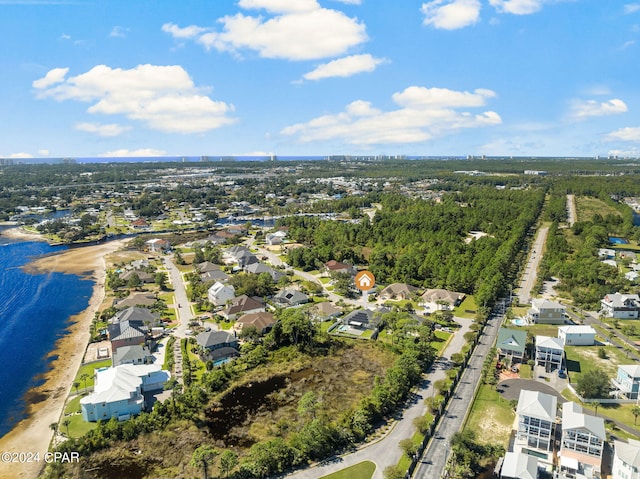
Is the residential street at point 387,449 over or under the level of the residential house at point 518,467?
under

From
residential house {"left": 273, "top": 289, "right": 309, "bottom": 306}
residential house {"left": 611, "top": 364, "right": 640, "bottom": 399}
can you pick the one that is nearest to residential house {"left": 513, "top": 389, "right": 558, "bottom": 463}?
residential house {"left": 611, "top": 364, "right": 640, "bottom": 399}

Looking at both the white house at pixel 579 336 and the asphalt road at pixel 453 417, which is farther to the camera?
the white house at pixel 579 336

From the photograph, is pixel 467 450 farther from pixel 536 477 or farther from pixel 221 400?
pixel 221 400

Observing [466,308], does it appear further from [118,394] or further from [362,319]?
[118,394]

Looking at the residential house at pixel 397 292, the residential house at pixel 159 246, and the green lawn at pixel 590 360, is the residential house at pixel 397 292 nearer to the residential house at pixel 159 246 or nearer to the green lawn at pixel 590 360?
the green lawn at pixel 590 360

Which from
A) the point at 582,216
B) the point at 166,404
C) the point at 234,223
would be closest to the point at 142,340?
the point at 166,404

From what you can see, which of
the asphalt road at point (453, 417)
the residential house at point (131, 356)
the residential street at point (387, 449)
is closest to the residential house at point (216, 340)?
the residential house at point (131, 356)

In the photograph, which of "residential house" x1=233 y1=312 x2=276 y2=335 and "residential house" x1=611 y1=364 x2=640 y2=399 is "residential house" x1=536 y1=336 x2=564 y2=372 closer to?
"residential house" x1=611 y1=364 x2=640 y2=399
